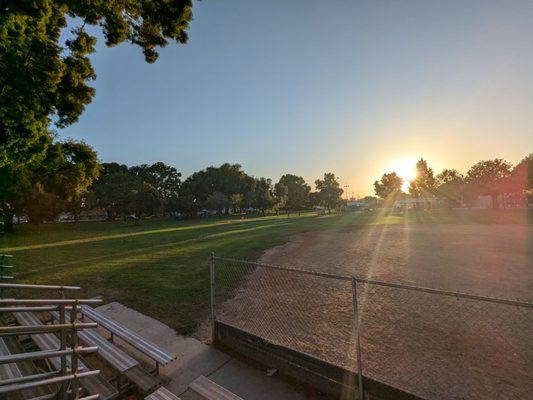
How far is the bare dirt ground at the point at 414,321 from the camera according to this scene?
4219mm

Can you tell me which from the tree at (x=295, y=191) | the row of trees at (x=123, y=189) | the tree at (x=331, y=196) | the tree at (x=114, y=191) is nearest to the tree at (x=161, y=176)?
the row of trees at (x=123, y=189)

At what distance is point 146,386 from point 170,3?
10980 millimetres

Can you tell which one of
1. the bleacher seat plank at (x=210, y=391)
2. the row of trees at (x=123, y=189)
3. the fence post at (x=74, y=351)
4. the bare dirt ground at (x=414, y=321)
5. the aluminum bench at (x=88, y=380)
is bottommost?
the bare dirt ground at (x=414, y=321)

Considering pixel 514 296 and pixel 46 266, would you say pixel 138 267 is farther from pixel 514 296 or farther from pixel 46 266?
pixel 514 296

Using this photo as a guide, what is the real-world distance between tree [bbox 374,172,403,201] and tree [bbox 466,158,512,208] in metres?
57.6

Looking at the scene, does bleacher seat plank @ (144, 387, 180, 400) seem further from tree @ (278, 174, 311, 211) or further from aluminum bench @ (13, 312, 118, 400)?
tree @ (278, 174, 311, 211)

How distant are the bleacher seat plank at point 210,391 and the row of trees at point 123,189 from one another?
15.6 metres

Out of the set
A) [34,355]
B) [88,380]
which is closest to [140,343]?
[88,380]

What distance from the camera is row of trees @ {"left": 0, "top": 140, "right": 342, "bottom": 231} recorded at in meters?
21.0

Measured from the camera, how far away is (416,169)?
7981 centimetres

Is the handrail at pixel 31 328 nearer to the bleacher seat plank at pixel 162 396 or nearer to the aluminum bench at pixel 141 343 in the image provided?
the bleacher seat plank at pixel 162 396

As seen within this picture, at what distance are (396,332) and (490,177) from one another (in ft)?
218

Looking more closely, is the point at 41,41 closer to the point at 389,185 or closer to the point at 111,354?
the point at 111,354

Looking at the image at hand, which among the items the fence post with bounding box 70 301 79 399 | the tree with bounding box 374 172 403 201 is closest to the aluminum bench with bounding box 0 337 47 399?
the fence post with bounding box 70 301 79 399
